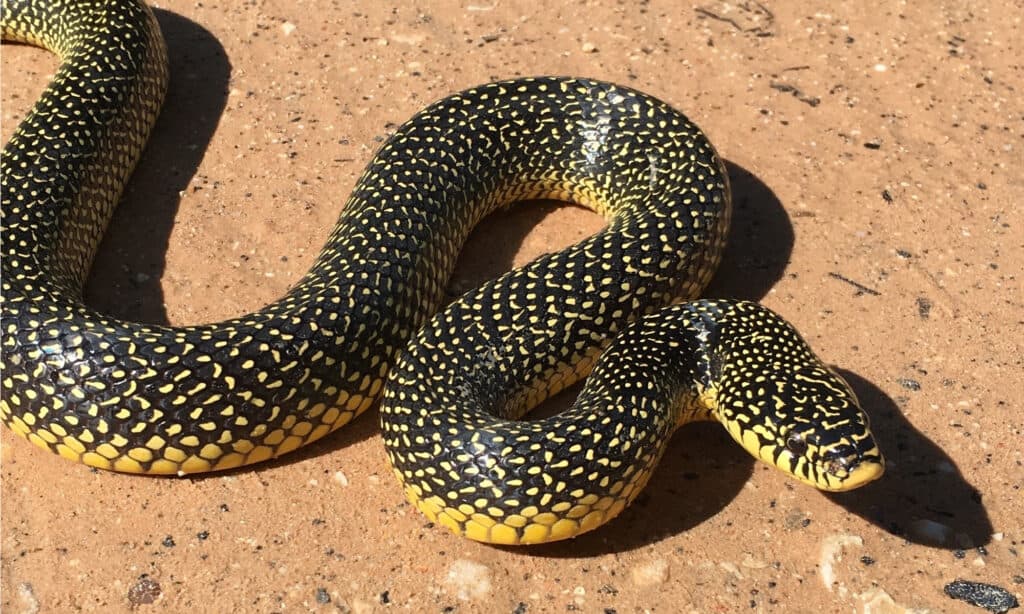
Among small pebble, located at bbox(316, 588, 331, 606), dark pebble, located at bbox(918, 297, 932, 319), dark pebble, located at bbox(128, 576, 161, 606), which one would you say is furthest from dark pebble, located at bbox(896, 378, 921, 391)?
dark pebble, located at bbox(128, 576, 161, 606)

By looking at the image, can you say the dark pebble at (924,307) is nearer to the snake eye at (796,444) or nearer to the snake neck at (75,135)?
the snake eye at (796,444)

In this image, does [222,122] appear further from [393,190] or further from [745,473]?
[745,473]

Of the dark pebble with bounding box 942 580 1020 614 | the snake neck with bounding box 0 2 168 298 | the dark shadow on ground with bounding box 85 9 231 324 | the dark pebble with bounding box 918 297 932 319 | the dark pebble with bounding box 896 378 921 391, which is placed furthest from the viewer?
the dark shadow on ground with bounding box 85 9 231 324

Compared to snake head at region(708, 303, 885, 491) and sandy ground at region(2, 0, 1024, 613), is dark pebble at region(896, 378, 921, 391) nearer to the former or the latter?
sandy ground at region(2, 0, 1024, 613)

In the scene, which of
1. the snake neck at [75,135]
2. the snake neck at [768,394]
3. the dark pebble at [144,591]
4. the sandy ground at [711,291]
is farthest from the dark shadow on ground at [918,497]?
the snake neck at [75,135]

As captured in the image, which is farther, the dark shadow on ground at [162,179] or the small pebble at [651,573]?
the dark shadow on ground at [162,179]

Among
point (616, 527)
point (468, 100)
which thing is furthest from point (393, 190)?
point (616, 527)

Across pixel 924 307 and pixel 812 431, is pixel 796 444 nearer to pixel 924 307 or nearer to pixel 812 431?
pixel 812 431

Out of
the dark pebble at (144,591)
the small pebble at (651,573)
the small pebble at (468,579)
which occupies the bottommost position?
the small pebble at (651,573)
